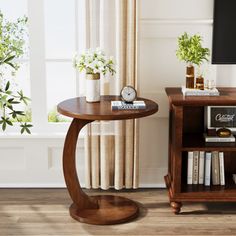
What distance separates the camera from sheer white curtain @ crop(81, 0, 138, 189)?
3.55 metres

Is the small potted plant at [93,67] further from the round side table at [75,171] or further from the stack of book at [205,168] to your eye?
the stack of book at [205,168]

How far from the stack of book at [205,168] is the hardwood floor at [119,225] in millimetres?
209

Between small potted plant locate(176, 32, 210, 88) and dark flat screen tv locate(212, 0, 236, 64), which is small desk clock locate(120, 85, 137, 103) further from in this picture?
dark flat screen tv locate(212, 0, 236, 64)

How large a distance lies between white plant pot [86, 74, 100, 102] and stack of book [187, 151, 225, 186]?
77cm

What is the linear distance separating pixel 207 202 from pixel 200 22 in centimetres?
134

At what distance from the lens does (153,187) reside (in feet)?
13.0

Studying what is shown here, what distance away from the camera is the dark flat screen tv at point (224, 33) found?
3.59 metres

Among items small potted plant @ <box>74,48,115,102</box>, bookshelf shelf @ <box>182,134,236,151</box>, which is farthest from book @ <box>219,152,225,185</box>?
small potted plant @ <box>74,48,115,102</box>

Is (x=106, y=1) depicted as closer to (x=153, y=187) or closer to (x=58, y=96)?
(x=58, y=96)

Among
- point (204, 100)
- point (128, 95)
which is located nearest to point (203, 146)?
point (204, 100)

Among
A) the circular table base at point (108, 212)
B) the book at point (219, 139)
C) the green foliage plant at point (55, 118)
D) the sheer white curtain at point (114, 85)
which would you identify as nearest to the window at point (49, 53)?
the green foliage plant at point (55, 118)

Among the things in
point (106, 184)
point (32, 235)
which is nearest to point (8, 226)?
point (32, 235)

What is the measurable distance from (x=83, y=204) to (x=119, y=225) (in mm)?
311

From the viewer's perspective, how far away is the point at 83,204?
3.40 meters
